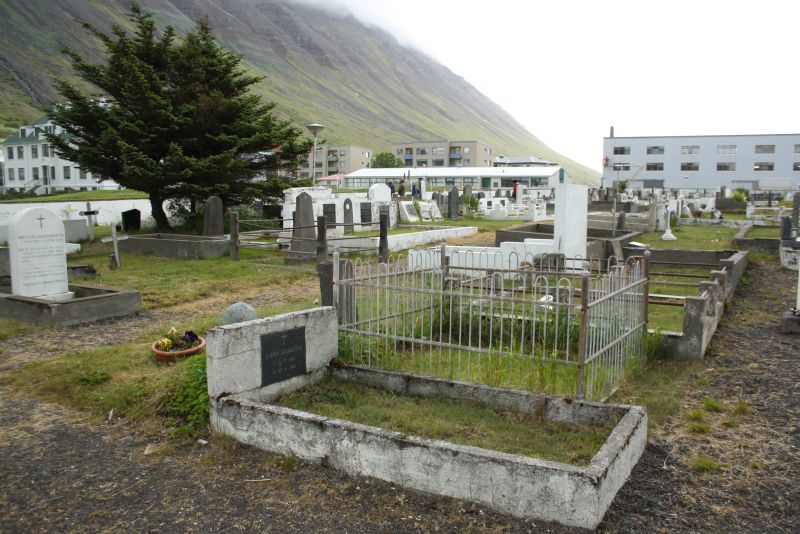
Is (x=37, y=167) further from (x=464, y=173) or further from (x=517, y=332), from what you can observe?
(x=517, y=332)

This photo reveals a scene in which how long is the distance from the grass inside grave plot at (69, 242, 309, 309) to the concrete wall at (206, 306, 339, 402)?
552cm

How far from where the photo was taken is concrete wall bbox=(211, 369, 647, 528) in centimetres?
383

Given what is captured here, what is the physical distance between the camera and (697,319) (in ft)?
23.7

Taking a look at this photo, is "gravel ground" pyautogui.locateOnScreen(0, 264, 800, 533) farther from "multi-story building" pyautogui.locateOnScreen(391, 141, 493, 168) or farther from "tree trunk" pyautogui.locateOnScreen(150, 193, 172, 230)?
"multi-story building" pyautogui.locateOnScreen(391, 141, 493, 168)

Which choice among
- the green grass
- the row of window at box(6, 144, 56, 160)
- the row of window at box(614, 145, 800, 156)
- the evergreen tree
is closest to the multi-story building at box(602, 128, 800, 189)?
the row of window at box(614, 145, 800, 156)

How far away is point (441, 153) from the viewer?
13550 centimetres

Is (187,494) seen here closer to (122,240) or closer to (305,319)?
(305,319)

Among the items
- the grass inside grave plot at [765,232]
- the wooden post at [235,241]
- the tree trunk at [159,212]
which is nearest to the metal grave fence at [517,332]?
the wooden post at [235,241]

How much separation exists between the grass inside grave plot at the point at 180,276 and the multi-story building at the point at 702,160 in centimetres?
6792

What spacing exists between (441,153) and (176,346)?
131304 millimetres

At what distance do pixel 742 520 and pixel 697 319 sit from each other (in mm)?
3718

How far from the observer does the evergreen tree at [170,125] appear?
66.1ft

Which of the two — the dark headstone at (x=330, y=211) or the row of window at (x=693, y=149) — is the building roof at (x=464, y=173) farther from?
the dark headstone at (x=330, y=211)

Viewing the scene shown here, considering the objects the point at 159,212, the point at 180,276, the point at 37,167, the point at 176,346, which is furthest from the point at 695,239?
the point at 37,167
